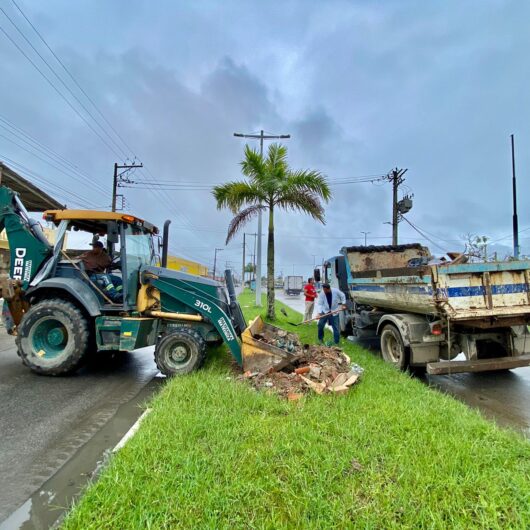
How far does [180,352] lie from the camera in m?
5.48

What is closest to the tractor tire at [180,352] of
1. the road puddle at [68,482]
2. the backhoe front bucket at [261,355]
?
the backhoe front bucket at [261,355]

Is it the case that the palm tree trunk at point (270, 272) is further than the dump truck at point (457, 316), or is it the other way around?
the palm tree trunk at point (270, 272)

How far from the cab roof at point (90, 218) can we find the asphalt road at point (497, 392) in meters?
5.84

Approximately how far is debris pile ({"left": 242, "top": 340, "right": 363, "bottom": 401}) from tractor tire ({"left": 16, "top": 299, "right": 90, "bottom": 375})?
2698 millimetres

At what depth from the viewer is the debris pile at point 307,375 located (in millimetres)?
4508

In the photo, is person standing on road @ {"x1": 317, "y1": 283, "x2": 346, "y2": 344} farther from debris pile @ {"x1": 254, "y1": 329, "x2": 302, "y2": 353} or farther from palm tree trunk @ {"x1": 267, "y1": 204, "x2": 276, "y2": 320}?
palm tree trunk @ {"x1": 267, "y1": 204, "x2": 276, "y2": 320}

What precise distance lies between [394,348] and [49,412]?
572 cm

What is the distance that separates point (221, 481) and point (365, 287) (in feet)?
19.6

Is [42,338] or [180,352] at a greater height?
[42,338]

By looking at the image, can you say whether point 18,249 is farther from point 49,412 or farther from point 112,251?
point 49,412

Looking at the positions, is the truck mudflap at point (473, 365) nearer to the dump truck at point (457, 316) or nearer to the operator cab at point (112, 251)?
the dump truck at point (457, 316)

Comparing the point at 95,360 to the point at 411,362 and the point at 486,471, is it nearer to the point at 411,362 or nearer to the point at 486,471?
the point at 411,362

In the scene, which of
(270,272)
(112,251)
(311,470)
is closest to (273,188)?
(270,272)

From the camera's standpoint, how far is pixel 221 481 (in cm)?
256
